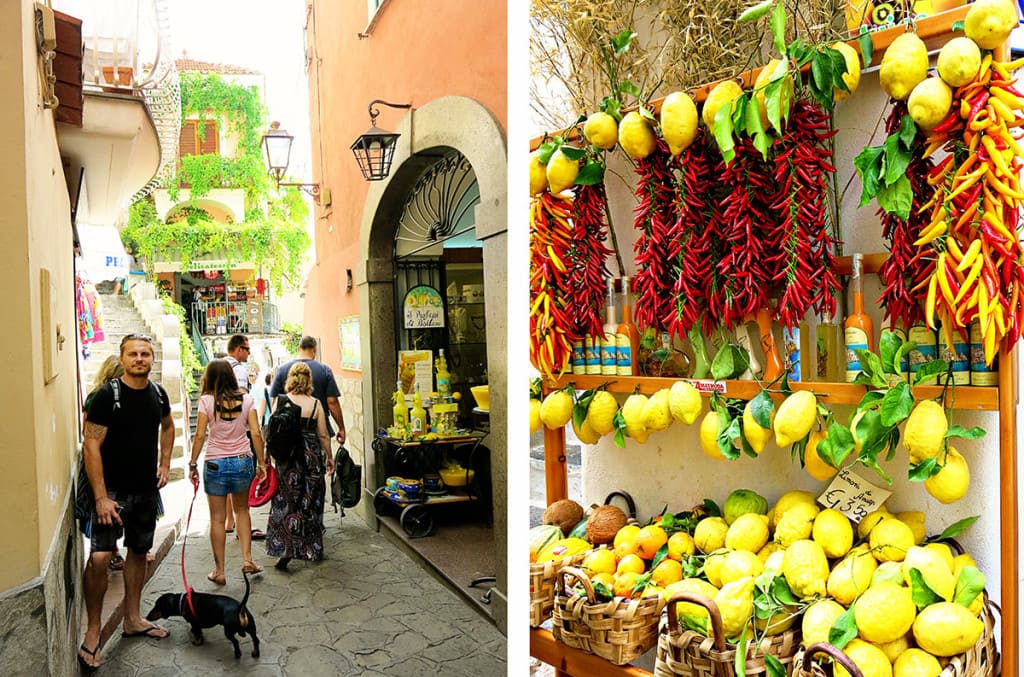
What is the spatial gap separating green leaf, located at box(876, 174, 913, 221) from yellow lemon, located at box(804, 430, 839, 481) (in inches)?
13.5

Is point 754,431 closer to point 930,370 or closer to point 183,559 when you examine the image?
point 930,370

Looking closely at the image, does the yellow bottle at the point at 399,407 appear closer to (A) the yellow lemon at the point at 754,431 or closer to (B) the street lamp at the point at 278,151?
(B) the street lamp at the point at 278,151

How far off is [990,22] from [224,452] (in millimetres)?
998

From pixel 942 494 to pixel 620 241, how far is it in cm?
74

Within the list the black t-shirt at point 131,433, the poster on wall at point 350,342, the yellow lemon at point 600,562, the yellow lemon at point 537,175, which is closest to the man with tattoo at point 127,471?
the black t-shirt at point 131,433

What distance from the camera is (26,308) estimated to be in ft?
1.66

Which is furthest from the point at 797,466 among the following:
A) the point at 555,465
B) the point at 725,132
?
the point at 725,132

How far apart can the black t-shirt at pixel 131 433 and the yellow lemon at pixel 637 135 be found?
0.91 meters

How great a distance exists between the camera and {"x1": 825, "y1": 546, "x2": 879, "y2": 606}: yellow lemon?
1.13 metres

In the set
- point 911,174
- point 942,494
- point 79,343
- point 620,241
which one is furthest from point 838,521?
point 79,343

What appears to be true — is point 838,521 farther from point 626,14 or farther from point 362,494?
point 626,14

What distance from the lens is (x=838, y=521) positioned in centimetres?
122

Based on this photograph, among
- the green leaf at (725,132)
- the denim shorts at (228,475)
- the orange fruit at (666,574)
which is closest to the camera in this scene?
the denim shorts at (228,475)

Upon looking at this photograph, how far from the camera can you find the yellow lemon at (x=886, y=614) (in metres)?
1.04
